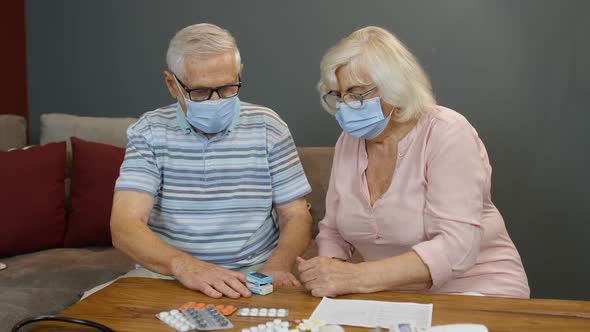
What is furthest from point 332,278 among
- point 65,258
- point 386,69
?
point 65,258

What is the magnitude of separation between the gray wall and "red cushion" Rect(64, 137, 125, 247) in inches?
29.9

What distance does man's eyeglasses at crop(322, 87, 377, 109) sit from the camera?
1766mm

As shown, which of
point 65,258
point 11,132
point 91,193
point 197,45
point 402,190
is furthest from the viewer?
point 11,132

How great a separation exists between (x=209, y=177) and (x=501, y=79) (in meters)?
1.51

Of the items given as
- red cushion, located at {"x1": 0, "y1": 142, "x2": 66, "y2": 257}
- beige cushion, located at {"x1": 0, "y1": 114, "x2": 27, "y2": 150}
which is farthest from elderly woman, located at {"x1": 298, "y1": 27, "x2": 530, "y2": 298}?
beige cushion, located at {"x1": 0, "y1": 114, "x2": 27, "y2": 150}

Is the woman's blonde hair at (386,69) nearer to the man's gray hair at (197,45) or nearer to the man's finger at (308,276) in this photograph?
the man's gray hair at (197,45)

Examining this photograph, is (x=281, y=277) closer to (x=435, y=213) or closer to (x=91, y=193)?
(x=435, y=213)

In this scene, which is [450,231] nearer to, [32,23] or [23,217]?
[23,217]

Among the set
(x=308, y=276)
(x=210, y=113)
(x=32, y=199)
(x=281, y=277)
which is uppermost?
(x=210, y=113)

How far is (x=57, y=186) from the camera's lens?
2.75 meters

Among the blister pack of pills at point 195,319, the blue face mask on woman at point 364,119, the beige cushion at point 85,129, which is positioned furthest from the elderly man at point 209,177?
the beige cushion at point 85,129

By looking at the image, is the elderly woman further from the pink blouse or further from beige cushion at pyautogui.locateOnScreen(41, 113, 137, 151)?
beige cushion at pyautogui.locateOnScreen(41, 113, 137, 151)

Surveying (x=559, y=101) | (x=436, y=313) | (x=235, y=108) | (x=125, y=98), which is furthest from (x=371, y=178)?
(x=125, y=98)

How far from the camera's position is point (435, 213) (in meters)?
1.67
